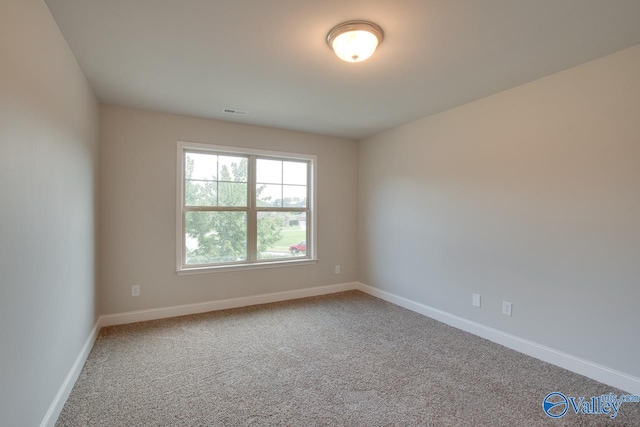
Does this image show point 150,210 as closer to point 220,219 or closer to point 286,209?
point 220,219

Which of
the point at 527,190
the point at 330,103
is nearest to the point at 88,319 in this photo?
the point at 330,103

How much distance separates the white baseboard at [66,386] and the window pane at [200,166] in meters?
1.95

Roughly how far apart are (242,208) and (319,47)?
242cm

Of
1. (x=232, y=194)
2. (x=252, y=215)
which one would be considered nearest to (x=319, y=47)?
(x=232, y=194)

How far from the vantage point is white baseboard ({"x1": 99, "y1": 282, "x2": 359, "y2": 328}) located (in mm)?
3342

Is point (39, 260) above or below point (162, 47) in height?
below

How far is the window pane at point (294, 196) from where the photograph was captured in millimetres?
4402

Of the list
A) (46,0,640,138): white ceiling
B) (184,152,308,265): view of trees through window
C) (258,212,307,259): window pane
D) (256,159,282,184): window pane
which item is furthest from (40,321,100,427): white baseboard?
(256,159,282,184): window pane

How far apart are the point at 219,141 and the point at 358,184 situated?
2.20 meters

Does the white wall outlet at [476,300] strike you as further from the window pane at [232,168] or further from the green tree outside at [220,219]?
the window pane at [232,168]

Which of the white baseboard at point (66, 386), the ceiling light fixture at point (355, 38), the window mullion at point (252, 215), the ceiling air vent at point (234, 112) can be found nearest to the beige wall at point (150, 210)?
the window mullion at point (252, 215)

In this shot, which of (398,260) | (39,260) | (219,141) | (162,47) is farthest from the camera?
(398,260)

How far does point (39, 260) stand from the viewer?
1658mm

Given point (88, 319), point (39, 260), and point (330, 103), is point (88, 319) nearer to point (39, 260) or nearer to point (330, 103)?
point (39, 260)
